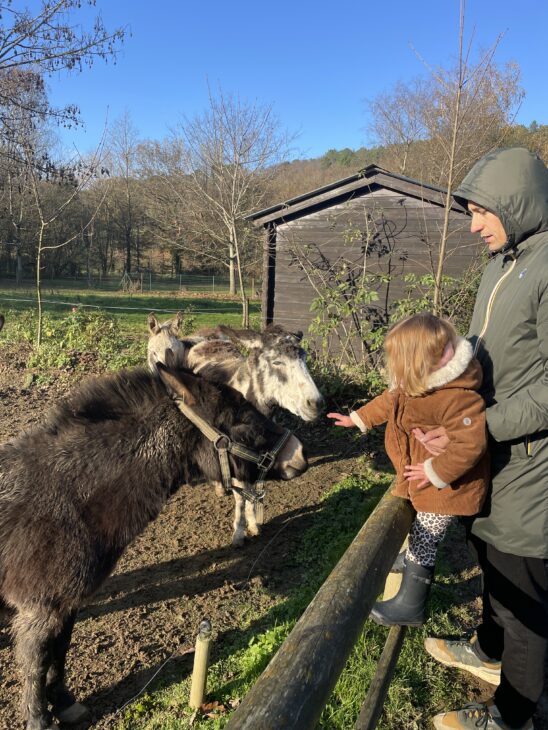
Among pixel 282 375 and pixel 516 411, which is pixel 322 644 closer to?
pixel 516 411

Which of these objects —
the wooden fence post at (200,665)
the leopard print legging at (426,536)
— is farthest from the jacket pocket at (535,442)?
the wooden fence post at (200,665)

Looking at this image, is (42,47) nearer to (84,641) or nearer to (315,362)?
(315,362)

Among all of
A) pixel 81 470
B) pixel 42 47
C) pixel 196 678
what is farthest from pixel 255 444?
pixel 42 47

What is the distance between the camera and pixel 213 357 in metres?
5.84

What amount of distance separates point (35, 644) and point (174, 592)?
1683 mm

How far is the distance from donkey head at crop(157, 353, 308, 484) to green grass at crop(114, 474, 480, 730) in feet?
4.12

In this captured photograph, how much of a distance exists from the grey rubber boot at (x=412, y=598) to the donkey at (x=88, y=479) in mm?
944

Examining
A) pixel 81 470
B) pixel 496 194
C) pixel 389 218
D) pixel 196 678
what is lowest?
pixel 196 678

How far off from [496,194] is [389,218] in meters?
9.80

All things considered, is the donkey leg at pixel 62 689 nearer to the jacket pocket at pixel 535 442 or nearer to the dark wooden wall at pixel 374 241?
the jacket pocket at pixel 535 442

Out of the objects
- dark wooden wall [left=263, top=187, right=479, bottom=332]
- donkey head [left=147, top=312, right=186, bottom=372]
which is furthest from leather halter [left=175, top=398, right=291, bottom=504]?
dark wooden wall [left=263, top=187, right=479, bottom=332]

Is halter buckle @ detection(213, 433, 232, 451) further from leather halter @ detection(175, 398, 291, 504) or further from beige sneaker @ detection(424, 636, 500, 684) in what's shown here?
beige sneaker @ detection(424, 636, 500, 684)

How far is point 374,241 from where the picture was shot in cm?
1123

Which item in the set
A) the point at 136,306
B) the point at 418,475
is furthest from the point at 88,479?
the point at 136,306
